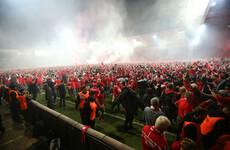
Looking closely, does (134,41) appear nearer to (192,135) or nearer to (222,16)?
(222,16)

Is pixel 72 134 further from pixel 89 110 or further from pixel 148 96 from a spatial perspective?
pixel 148 96

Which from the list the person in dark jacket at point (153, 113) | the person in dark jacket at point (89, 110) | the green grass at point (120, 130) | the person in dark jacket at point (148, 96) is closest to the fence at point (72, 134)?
the person in dark jacket at point (89, 110)

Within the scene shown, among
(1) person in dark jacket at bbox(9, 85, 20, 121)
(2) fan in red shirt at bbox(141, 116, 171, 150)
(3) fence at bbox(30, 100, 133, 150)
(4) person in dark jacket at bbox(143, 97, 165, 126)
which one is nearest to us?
(2) fan in red shirt at bbox(141, 116, 171, 150)

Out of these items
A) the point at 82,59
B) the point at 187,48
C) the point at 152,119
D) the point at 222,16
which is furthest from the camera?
the point at 82,59

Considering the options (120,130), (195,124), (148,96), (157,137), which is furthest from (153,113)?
(120,130)

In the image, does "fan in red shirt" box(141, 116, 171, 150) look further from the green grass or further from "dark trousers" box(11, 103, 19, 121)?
"dark trousers" box(11, 103, 19, 121)

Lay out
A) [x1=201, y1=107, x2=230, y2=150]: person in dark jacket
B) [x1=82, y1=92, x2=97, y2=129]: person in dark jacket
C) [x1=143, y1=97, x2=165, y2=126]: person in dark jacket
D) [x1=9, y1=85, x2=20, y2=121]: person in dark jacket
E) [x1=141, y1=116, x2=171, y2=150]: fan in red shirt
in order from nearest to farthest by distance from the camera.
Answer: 1. [x1=141, y1=116, x2=171, y2=150]: fan in red shirt
2. [x1=201, y1=107, x2=230, y2=150]: person in dark jacket
3. [x1=143, y1=97, x2=165, y2=126]: person in dark jacket
4. [x1=82, y1=92, x2=97, y2=129]: person in dark jacket
5. [x1=9, y1=85, x2=20, y2=121]: person in dark jacket

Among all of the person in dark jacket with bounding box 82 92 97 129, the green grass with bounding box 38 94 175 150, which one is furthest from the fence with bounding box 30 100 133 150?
the green grass with bounding box 38 94 175 150

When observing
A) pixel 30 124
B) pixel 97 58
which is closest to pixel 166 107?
pixel 30 124

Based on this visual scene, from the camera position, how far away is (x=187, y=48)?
4831 cm

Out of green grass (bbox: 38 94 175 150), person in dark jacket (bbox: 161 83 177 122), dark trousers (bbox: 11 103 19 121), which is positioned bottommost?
green grass (bbox: 38 94 175 150)

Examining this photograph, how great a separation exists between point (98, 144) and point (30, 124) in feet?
17.3

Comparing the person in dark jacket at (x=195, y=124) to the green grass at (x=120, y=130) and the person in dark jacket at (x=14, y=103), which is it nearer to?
the green grass at (x=120, y=130)

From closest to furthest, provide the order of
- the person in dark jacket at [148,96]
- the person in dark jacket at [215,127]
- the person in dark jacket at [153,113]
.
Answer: the person in dark jacket at [215,127] → the person in dark jacket at [153,113] → the person in dark jacket at [148,96]
